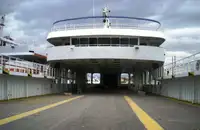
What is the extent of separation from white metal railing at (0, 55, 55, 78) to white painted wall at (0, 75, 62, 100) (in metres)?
0.63

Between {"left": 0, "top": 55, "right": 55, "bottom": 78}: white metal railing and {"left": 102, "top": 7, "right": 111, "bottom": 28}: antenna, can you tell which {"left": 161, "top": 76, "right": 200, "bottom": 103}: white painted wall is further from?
{"left": 0, "top": 55, "right": 55, "bottom": 78}: white metal railing

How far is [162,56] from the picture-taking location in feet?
107

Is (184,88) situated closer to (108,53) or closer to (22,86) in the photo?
(108,53)

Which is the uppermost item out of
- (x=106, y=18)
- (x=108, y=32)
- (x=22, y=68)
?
(x=106, y=18)

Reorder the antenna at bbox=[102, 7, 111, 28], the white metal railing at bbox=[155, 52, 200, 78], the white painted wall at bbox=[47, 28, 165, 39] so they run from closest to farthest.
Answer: the white metal railing at bbox=[155, 52, 200, 78], the white painted wall at bbox=[47, 28, 165, 39], the antenna at bbox=[102, 7, 111, 28]

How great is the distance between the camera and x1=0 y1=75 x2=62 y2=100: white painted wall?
21.8 m

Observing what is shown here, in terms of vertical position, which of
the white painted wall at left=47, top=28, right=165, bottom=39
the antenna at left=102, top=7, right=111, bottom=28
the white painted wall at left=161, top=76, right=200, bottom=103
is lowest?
the white painted wall at left=161, top=76, right=200, bottom=103

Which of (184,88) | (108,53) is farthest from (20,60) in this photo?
(184,88)

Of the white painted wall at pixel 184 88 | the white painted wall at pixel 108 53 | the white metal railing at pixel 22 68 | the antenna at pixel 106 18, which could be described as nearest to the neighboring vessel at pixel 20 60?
the white metal railing at pixel 22 68

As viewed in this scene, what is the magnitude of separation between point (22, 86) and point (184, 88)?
43.8 ft

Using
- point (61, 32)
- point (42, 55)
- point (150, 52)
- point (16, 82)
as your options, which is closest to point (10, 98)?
point (16, 82)

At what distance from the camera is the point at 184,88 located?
23484mm

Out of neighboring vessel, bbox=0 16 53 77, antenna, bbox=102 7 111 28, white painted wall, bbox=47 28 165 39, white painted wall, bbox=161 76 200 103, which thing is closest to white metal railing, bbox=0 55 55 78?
neighboring vessel, bbox=0 16 53 77

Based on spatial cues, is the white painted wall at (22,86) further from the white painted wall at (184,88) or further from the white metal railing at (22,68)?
the white painted wall at (184,88)
